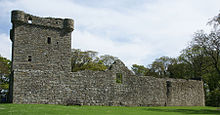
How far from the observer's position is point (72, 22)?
28.5 meters

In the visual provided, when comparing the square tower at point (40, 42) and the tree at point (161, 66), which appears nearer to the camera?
the square tower at point (40, 42)

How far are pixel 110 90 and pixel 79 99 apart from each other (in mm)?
3214

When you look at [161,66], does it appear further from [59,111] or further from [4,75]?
[59,111]

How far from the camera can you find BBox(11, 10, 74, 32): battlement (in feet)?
84.7

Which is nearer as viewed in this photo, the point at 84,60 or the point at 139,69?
the point at 84,60

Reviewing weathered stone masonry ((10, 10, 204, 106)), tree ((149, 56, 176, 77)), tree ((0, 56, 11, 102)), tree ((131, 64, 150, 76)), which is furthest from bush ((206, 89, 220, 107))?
tree ((0, 56, 11, 102))

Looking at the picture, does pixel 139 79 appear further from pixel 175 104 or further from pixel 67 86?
pixel 67 86

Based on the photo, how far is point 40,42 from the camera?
27047 mm

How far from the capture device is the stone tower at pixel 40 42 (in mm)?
25875

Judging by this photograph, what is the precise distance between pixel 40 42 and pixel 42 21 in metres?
A: 2.20

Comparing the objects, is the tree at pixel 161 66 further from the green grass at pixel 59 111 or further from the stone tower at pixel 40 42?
the green grass at pixel 59 111

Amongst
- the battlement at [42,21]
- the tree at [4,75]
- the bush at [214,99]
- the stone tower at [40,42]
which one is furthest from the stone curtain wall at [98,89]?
the tree at [4,75]

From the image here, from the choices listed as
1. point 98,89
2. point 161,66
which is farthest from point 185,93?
point 161,66

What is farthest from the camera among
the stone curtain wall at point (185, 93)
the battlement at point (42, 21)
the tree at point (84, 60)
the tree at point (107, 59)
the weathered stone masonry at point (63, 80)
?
the tree at point (107, 59)
